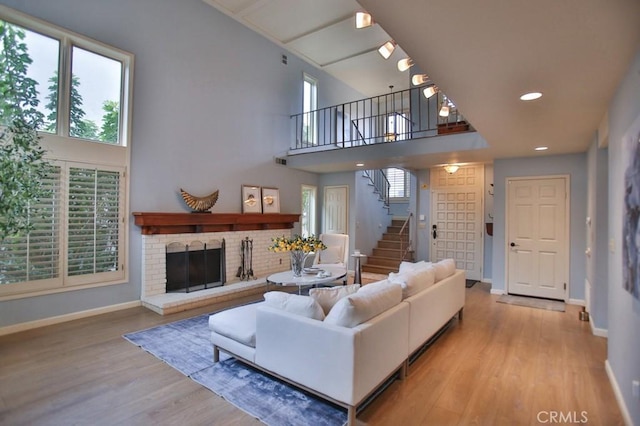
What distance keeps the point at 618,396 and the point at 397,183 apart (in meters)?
Answer: 8.24

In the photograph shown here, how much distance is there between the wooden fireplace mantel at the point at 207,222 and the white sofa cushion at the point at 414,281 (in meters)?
3.38

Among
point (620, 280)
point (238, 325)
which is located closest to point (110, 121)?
point (238, 325)

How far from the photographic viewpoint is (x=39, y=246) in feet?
12.4

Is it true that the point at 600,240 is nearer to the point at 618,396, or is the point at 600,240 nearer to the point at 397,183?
the point at 618,396

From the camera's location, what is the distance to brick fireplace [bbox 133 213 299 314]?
465 cm

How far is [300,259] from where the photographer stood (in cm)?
457

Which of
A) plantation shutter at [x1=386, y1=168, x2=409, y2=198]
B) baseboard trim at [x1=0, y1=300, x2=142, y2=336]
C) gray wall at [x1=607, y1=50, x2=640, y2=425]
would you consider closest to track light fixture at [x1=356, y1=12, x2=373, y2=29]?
gray wall at [x1=607, y1=50, x2=640, y2=425]

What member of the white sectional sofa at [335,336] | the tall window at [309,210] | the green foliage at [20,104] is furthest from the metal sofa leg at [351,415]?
the tall window at [309,210]

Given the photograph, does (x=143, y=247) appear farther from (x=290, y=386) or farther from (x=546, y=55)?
(x=546, y=55)

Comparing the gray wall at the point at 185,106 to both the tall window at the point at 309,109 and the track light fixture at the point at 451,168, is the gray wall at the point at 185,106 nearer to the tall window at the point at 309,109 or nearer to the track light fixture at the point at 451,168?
the tall window at the point at 309,109

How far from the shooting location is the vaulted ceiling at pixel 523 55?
1.58 meters

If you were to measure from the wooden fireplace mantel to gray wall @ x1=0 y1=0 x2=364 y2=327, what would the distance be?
0.25m

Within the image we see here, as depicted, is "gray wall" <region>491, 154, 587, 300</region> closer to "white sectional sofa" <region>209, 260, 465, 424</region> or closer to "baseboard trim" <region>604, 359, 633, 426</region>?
"baseboard trim" <region>604, 359, 633, 426</region>

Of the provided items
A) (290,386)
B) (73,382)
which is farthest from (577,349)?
(73,382)
